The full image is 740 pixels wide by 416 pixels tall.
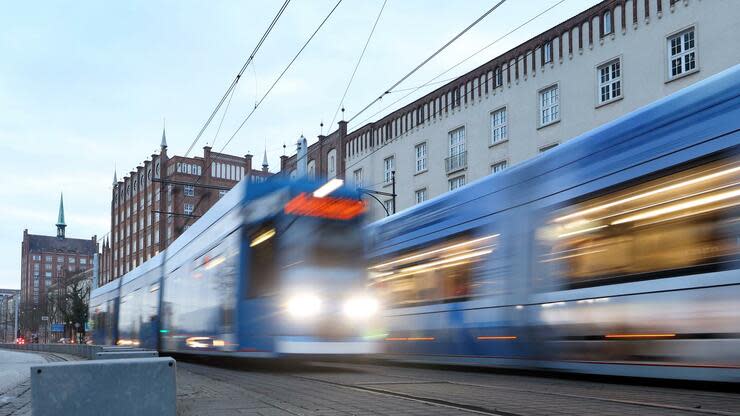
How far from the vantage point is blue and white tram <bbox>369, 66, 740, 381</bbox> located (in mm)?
8211

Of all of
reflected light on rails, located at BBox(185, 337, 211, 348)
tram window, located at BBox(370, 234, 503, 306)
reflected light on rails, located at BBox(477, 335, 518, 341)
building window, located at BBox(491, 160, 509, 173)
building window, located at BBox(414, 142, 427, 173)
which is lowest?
reflected light on rails, located at BBox(185, 337, 211, 348)

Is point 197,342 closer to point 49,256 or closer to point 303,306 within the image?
point 303,306

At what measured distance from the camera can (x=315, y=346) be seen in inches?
501

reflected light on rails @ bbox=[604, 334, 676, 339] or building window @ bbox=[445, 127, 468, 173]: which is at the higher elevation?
building window @ bbox=[445, 127, 468, 173]

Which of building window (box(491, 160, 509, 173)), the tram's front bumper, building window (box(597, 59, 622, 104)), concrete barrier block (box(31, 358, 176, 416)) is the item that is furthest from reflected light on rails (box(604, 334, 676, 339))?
building window (box(491, 160, 509, 173))

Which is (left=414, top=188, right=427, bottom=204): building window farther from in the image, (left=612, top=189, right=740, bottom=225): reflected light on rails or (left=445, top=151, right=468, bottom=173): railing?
(left=612, top=189, right=740, bottom=225): reflected light on rails

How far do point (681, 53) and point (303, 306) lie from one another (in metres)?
17.4

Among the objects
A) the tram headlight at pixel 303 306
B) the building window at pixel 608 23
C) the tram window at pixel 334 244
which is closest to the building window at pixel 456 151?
the building window at pixel 608 23

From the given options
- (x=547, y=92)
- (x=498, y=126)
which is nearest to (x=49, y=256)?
(x=498, y=126)

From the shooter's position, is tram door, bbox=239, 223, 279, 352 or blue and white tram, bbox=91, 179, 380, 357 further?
tram door, bbox=239, 223, 279, 352

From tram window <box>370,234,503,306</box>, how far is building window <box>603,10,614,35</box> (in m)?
15.5

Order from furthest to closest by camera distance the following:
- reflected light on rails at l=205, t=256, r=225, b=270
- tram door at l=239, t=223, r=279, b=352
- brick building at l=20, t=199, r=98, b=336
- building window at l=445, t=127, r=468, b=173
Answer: brick building at l=20, t=199, r=98, b=336
building window at l=445, t=127, r=468, b=173
reflected light on rails at l=205, t=256, r=225, b=270
tram door at l=239, t=223, r=279, b=352

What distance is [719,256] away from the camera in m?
8.12

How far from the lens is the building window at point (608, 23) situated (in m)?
26.8
